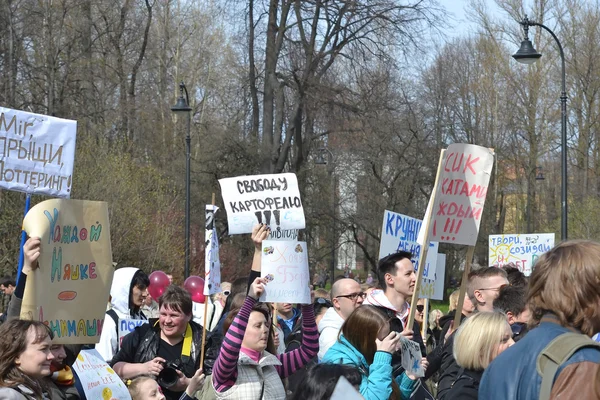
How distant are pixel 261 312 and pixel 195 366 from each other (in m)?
1.32

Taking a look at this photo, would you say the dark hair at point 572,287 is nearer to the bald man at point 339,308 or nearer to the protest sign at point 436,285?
the bald man at point 339,308

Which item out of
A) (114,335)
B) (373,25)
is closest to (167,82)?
(373,25)

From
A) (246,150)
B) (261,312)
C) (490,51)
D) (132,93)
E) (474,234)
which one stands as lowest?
(261,312)

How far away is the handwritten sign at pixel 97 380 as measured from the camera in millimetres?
5293

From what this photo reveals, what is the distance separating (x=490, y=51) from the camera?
4706cm

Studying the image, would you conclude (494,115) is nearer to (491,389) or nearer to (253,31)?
(253,31)

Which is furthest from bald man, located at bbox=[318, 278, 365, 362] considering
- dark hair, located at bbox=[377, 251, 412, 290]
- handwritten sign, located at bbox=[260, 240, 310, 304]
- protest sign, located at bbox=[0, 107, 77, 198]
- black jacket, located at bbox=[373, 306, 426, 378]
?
protest sign, located at bbox=[0, 107, 77, 198]

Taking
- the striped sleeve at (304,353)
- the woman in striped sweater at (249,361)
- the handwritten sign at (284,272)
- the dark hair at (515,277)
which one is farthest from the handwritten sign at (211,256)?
the woman in striped sweater at (249,361)

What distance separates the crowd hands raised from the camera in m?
3.28

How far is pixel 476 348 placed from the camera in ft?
16.5

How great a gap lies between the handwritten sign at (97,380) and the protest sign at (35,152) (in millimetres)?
1191

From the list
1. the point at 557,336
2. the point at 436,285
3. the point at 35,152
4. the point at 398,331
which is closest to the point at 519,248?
the point at 436,285

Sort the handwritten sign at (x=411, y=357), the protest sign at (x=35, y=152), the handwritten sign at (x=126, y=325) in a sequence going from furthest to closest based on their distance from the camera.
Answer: the handwritten sign at (x=126, y=325)
the protest sign at (x=35, y=152)
the handwritten sign at (x=411, y=357)

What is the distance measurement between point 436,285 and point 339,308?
3.26m
